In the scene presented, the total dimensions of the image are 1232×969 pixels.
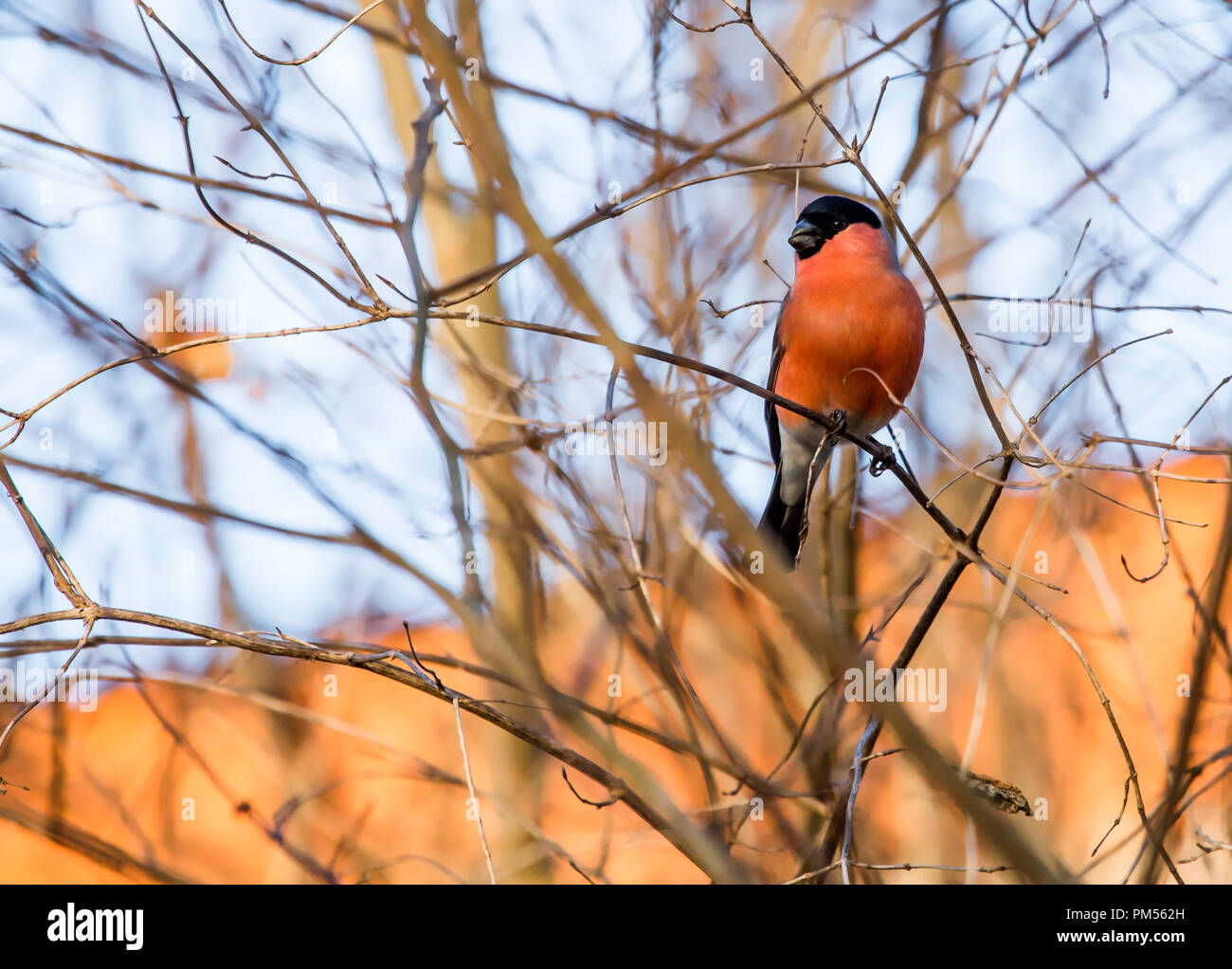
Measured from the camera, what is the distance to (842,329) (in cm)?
304

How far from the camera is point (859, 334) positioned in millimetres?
3014

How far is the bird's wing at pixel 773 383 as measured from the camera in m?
3.31

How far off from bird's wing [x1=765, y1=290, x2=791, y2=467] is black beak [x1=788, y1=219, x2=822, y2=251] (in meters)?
0.16

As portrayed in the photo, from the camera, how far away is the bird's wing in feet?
10.9

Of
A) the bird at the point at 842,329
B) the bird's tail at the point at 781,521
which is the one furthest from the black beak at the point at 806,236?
the bird's tail at the point at 781,521

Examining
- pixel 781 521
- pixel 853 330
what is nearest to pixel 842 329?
pixel 853 330

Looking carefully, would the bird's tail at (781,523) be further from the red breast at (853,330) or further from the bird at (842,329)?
the red breast at (853,330)

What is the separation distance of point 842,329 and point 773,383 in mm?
432

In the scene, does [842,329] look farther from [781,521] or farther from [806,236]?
[781,521]

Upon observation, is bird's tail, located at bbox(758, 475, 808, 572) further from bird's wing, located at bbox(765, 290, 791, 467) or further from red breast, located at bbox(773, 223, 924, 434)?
red breast, located at bbox(773, 223, 924, 434)

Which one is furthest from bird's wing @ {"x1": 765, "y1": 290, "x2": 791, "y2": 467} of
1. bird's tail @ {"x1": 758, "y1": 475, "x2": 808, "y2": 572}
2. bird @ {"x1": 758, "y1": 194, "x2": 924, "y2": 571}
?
bird's tail @ {"x1": 758, "y1": 475, "x2": 808, "y2": 572}

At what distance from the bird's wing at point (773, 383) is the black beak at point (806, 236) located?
159mm
